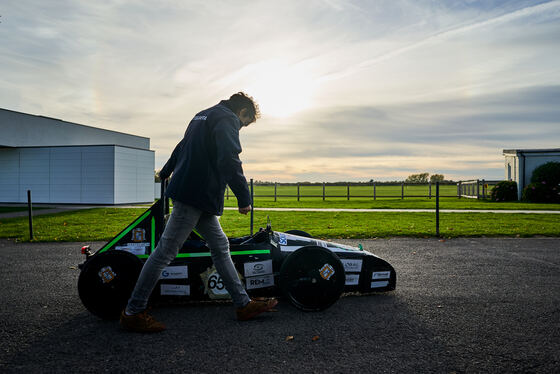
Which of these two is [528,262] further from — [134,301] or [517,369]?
[134,301]

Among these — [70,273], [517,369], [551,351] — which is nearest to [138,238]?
[70,273]

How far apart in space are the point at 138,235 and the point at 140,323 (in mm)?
984

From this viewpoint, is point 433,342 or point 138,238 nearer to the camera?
point 433,342

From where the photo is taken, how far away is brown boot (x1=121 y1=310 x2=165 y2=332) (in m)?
3.32

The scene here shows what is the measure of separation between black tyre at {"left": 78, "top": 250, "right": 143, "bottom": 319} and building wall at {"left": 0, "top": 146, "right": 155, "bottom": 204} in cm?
2304

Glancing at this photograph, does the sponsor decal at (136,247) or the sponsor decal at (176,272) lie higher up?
the sponsor decal at (136,247)

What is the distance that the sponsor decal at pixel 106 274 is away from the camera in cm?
377

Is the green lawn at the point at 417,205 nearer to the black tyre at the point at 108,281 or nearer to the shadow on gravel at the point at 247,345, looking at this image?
the shadow on gravel at the point at 247,345

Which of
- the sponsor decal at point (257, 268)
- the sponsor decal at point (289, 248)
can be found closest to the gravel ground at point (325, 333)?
the sponsor decal at point (257, 268)

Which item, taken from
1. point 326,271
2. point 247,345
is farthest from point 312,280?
point 247,345

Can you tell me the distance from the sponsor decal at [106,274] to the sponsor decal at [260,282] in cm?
124

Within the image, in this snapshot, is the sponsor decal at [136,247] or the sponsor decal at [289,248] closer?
the sponsor decal at [136,247]

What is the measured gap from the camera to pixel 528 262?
6.14 m

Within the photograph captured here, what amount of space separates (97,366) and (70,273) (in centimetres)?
334
